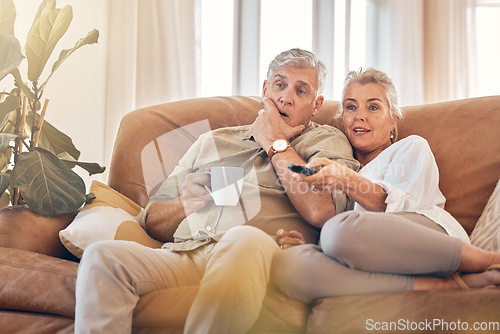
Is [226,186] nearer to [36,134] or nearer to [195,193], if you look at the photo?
[195,193]

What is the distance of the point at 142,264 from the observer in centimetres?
106

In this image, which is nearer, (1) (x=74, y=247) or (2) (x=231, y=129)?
(1) (x=74, y=247)

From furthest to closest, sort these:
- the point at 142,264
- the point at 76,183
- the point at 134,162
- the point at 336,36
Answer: the point at 336,36 < the point at 134,162 < the point at 76,183 < the point at 142,264

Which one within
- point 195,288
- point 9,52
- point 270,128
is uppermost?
point 9,52

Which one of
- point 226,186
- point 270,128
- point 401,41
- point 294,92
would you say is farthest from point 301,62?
point 401,41

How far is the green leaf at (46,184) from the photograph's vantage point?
1318mm

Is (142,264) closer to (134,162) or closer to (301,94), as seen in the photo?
(134,162)

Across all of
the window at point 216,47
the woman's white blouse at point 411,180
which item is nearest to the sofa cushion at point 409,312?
the woman's white blouse at point 411,180

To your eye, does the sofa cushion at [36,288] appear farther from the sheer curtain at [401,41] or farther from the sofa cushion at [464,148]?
the sheer curtain at [401,41]

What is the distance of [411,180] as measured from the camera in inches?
48.1

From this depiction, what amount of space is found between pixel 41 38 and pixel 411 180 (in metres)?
1.21

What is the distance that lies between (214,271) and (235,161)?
418 mm

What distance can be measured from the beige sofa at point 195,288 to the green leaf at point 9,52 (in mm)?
405

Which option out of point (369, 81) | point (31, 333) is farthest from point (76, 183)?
point (369, 81)
